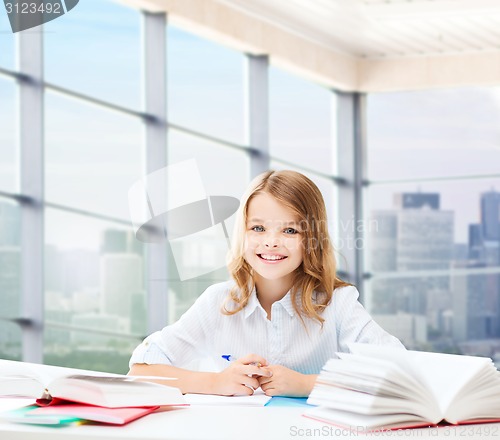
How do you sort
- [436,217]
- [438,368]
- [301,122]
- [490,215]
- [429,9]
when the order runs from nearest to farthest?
1. [438,368]
2. [429,9]
3. [301,122]
4. [490,215]
5. [436,217]

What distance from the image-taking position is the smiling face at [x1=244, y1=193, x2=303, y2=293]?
2.28m

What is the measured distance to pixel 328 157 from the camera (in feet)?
27.9

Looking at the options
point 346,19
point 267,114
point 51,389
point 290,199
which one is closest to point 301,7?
point 346,19

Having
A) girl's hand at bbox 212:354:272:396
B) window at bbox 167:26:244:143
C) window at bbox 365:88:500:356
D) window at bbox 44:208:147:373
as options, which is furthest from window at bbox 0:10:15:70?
window at bbox 365:88:500:356

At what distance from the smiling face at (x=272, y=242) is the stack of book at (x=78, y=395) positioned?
2.11ft

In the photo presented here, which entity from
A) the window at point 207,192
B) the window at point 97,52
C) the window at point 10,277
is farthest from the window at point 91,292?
the window at point 97,52

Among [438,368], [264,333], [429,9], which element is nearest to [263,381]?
[264,333]

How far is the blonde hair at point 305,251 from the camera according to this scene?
2.31 meters

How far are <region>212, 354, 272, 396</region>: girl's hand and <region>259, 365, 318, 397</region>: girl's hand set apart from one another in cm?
1

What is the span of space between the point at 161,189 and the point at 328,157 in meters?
2.79

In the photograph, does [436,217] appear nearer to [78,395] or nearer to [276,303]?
[276,303]

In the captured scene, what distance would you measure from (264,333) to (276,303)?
0.30 ft

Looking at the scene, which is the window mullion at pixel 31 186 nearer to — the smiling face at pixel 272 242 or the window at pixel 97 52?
the window at pixel 97 52

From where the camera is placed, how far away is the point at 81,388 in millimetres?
1597
